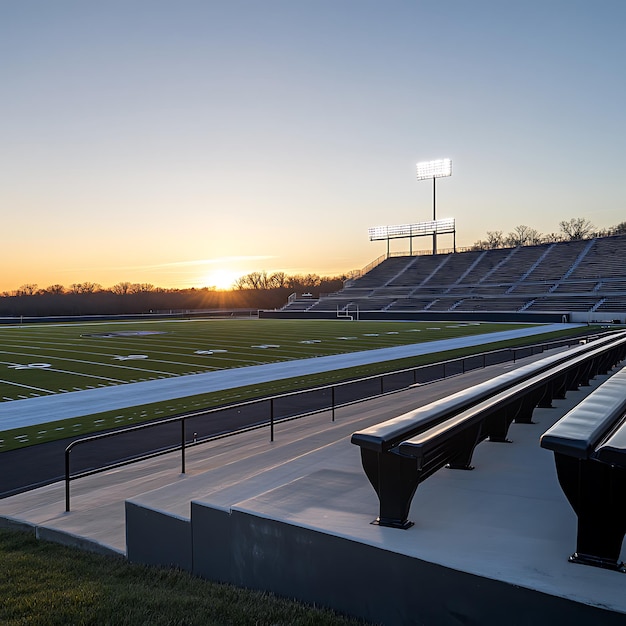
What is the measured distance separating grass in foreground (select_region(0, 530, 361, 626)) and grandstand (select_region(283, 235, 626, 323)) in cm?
4975

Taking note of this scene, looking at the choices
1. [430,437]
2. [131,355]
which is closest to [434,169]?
[131,355]

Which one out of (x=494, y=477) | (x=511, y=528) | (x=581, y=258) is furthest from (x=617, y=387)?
Answer: (x=581, y=258)

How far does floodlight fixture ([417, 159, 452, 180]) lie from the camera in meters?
83.4

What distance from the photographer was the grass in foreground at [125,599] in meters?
3.10

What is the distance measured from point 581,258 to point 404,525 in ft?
238

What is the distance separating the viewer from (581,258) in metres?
68.1

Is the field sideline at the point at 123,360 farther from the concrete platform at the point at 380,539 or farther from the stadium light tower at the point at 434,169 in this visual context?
the stadium light tower at the point at 434,169

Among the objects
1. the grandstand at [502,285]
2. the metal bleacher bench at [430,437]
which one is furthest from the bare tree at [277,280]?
the metal bleacher bench at [430,437]

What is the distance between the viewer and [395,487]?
3.43 metres

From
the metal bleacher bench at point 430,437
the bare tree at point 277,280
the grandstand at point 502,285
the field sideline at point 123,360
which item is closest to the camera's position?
the metal bleacher bench at point 430,437

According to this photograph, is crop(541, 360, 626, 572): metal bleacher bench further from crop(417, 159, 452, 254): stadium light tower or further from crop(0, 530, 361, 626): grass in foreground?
crop(417, 159, 452, 254): stadium light tower

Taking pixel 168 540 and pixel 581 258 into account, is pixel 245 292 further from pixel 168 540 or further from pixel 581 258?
pixel 168 540

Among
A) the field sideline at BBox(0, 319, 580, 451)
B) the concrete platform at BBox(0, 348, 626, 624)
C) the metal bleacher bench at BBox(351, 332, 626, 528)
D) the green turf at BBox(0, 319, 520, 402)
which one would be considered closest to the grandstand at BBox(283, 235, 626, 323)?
the green turf at BBox(0, 319, 520, 402)

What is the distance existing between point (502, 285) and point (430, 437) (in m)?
68.2
